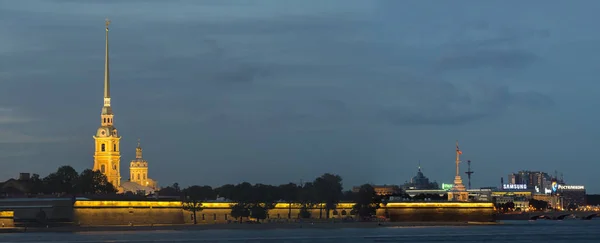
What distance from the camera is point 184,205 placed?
190m

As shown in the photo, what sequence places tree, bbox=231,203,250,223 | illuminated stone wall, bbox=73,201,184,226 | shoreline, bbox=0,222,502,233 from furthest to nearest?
tree, bbox=231,203,250,223 → illuminated stone wall, bbox=73,201,184,226 → shoreline, bbox=0,222,502,233

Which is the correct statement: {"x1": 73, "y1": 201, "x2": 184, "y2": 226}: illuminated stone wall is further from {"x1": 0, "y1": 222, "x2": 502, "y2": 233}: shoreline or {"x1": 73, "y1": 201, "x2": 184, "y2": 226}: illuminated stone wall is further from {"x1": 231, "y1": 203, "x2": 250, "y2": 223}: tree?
{"x1": 231, "y1": 203, "x2": 250, "y2": 223}: tree

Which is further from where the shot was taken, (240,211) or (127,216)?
(240,211)

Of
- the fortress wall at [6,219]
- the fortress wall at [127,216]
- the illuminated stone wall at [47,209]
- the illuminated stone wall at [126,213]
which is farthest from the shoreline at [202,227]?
the illuminated stone wall at [47,209]

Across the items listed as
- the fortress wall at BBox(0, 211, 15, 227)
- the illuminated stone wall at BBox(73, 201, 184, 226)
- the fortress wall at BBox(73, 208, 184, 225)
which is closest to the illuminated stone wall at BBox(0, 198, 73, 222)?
the illuminated stone wall at BBox(73, 201, 184, 226)

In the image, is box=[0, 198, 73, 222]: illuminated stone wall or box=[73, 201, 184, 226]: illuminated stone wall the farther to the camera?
box=[73, 201, 184, 226]: illuminated stone wall

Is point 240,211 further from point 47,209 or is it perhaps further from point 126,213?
point 47,209

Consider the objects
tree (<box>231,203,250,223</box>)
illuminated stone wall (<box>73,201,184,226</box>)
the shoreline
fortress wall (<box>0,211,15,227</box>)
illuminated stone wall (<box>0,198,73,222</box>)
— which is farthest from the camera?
tree (<box>231,203,250,223</box>)

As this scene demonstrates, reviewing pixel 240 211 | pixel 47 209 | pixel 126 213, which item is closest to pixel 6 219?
pixel 47 209

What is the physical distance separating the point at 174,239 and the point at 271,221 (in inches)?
2933

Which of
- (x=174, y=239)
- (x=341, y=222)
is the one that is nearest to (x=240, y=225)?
(x=341, y=222)

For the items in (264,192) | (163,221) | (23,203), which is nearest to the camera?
(23,203)

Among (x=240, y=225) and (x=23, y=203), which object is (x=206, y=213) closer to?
(x=240, y=225)

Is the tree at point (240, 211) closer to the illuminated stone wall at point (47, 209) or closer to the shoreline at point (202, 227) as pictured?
the shoreline at point (202, 227)
